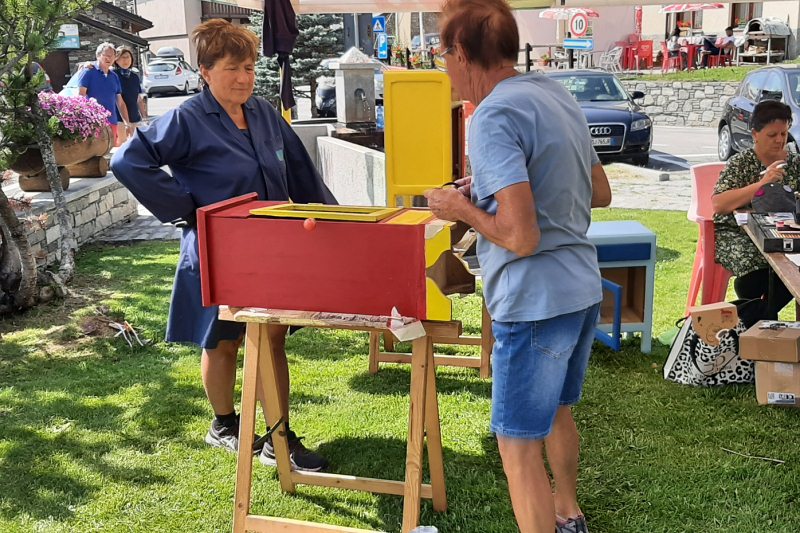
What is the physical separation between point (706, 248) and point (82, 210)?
560 cm

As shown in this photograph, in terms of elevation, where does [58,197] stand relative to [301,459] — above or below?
above

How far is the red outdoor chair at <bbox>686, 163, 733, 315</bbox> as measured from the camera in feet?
15.9

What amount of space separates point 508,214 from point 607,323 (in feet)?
9.05

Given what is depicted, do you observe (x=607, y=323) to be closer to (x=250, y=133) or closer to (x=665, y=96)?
(x=250, y=133)

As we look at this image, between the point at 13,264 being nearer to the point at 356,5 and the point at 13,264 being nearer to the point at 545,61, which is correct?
the point at 356,5

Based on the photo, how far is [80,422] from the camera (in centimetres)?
401

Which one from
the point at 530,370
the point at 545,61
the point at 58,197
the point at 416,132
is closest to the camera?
the point at 530,370

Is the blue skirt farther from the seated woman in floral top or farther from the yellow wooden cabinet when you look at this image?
the seated woman in floral top

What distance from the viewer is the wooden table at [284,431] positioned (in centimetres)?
262

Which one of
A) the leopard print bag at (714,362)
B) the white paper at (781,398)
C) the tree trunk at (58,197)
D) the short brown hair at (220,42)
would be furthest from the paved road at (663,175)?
the short brown hair at (220,42)

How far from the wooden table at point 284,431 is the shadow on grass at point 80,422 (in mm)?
650

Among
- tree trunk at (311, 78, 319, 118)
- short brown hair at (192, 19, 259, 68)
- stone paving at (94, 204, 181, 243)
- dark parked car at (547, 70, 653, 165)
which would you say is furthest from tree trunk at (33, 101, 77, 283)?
tree trunk at (311, 78, 319, 118)

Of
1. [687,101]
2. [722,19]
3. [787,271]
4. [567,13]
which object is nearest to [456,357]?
[787,271]

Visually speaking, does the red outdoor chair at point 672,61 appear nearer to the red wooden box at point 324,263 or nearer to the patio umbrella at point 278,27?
the patio umbrella at point 278,27
